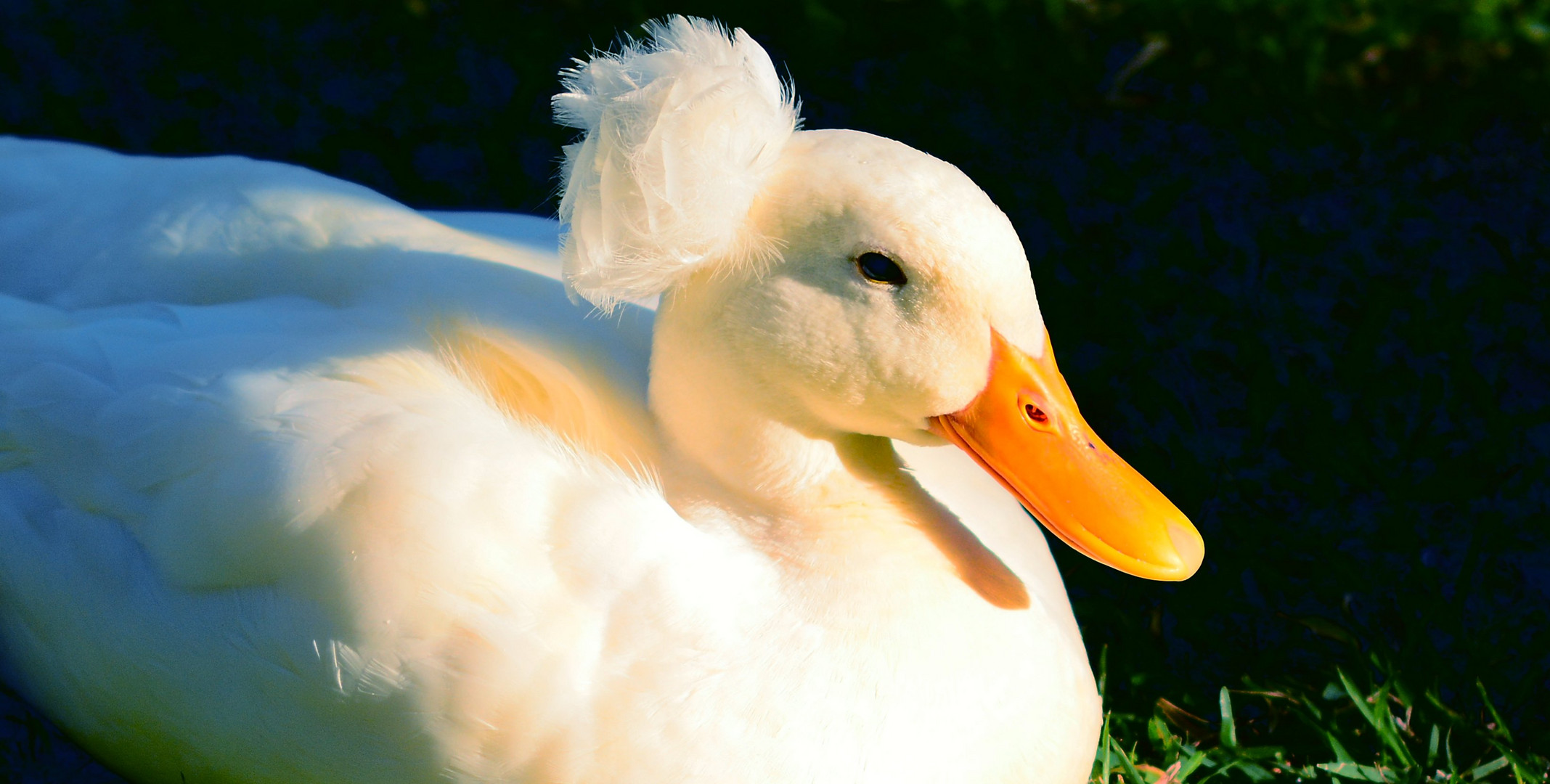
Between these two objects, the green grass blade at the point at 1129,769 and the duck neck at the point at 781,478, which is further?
the green grass blade at the point at 1129,769

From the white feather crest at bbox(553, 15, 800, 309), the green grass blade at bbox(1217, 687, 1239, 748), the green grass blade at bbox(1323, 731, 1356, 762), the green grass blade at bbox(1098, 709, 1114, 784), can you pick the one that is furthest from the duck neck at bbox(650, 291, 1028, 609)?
the green grass blade at bbox(1323, 731, 1356, 762)

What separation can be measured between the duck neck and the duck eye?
0.67 ft

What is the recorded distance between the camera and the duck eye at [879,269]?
180 cm

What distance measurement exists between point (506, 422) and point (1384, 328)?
238 cm

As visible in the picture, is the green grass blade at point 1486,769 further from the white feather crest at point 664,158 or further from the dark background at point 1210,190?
the white feather crest at point 664,158

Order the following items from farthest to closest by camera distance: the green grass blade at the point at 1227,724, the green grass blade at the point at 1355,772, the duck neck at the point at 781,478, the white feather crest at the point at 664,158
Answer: the green grass blade at the point at 1227,724 → the green grass blade at the point at 1355,772 → the duck neck at the point at 781,478 → the white feather crest at the point at 664,158

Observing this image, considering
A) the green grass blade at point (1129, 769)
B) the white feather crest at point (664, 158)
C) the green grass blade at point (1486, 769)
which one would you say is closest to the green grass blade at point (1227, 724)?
the green grass blade at point (1129, 769)

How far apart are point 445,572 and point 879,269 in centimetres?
67

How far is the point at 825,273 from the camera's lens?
181cm

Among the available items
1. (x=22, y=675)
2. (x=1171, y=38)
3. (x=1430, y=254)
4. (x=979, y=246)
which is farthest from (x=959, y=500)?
(x=1171, y=38)

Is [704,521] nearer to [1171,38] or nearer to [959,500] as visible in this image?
[959,500]

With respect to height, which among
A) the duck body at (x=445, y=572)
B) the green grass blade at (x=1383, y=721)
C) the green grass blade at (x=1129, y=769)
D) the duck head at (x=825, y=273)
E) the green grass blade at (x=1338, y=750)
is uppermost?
the duck head at (x=825, y=273)

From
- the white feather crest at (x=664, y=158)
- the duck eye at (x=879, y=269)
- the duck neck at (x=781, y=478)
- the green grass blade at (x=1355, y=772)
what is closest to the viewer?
the white feather crest at (x=664, y=158)

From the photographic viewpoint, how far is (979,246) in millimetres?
1769
